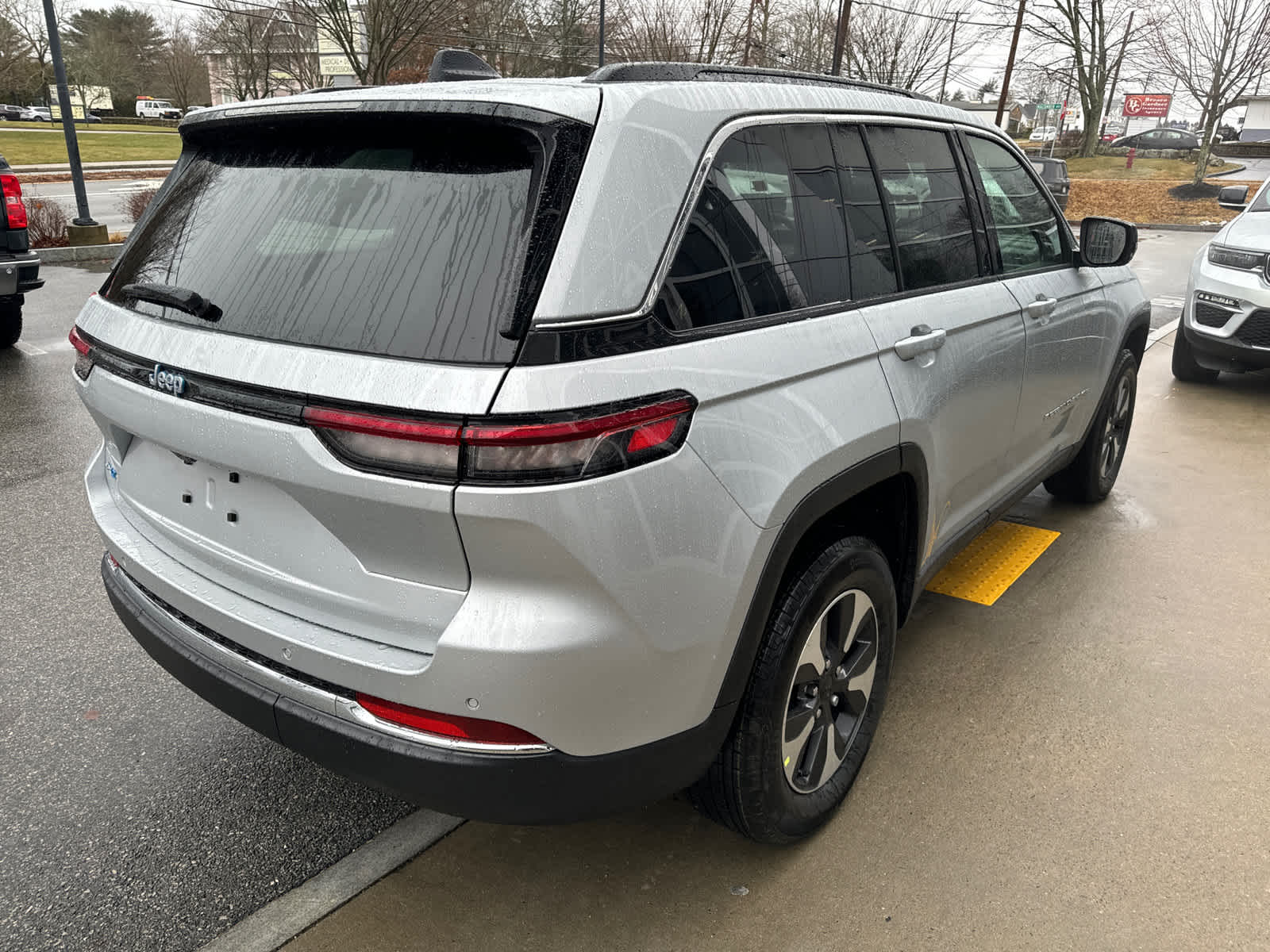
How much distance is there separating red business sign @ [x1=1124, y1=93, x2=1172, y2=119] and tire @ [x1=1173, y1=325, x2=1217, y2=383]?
53684mm

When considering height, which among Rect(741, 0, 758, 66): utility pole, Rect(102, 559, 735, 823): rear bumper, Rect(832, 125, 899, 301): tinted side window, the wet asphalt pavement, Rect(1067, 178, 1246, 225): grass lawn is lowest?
Rect(1067, 178, 1246, 225): grass lawn

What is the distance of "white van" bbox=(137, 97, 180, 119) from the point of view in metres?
65.2

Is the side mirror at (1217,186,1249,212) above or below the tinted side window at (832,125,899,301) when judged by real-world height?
below

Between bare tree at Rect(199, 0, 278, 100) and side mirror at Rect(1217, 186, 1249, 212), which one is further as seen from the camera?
bare tree at Rect(199, 0, 278, 100)

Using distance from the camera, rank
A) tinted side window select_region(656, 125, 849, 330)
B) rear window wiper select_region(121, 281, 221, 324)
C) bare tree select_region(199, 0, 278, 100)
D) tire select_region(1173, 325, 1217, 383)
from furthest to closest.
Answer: bare tree select_region(199, 0, 278, 100) → tire select_region(1173, 325, 1217, 383) → rear window wiper select_region(121, 281, 221, 324) → tinted side window select_region(656, 125, 849, 330)

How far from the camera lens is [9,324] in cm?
751

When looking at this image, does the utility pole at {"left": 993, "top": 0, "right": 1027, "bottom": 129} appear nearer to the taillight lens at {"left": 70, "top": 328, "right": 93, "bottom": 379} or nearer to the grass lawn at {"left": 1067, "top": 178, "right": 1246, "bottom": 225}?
the grass lawn at {"left": 1067, "top": 178, "right": 1246, "bottom": 225}

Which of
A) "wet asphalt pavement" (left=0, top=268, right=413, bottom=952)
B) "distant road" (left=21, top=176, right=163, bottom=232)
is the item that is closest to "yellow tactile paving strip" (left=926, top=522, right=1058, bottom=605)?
"wet asphalt pavement" (left=0, top=268, right=413, bottom=952)

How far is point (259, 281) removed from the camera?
193 centimetres

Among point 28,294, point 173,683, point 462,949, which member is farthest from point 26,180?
point 462,949

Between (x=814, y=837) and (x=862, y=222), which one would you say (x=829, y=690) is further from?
(x=862, y=222)

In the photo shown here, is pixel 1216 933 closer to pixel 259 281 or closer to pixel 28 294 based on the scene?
pixel 259 281

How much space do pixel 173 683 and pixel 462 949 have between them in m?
1.53

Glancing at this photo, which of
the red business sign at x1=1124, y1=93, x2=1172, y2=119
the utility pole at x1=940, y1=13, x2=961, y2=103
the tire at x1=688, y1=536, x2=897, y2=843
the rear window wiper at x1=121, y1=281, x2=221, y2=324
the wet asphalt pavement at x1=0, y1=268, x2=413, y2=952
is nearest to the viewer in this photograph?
the rear window wiper at x1=121, y1=281, x2=221, y2=324
